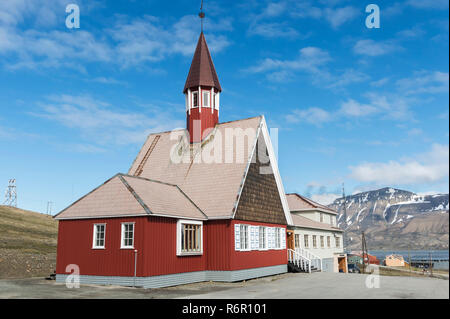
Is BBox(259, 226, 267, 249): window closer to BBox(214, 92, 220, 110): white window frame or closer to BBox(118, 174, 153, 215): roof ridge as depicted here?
BBox(118, 174, 153, 215): roof ridge

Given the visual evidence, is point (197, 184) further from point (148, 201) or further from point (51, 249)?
point (51, 249)

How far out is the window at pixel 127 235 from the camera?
18847 mm

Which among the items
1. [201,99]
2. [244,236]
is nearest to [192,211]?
[244,236]

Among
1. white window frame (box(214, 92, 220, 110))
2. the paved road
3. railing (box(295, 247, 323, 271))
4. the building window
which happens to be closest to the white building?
railing (box(295, 247, 323, 271))

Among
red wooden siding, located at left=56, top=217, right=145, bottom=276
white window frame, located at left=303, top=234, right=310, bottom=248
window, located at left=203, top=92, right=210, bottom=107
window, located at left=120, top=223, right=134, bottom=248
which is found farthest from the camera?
white window frame, located at left=303, top=234, right=310, bottom=248

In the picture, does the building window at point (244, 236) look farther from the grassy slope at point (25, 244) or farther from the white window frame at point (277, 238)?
the grassy slope at point (25, 244)

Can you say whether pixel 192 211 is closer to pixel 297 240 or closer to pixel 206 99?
pixel 206 99

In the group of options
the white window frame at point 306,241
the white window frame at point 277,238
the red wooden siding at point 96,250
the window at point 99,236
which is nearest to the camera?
the red wooden siding at point 96,250

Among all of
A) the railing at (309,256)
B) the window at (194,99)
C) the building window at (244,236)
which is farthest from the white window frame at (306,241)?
the window at (194,99)

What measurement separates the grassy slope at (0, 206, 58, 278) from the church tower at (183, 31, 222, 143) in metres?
13.8

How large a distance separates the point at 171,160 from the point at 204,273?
883cm

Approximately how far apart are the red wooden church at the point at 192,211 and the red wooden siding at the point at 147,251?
0.05 meters

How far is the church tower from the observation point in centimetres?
2773

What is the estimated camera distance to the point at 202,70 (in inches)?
1135
